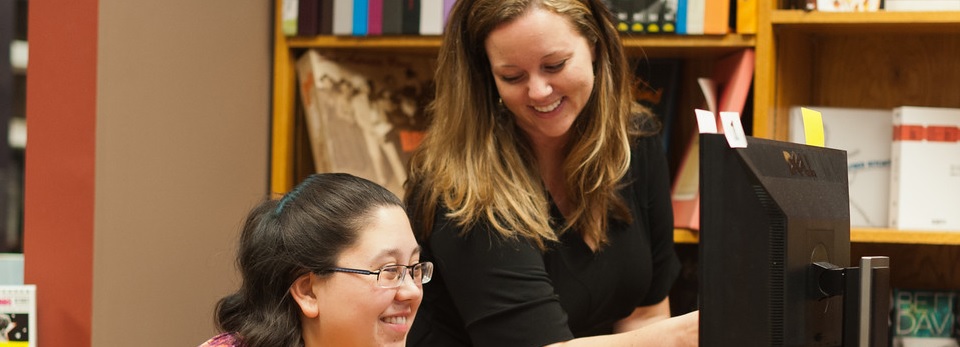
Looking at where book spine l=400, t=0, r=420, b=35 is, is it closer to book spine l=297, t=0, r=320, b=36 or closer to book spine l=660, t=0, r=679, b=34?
book spine l=297, t=0, r=320, b=36

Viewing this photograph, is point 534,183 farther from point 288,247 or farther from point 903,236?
point 903,236

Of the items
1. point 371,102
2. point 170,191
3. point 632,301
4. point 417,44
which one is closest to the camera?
point 632,301

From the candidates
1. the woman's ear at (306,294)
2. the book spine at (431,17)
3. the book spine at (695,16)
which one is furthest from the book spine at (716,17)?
the woman's ear at (306,294)

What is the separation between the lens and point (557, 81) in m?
1.55

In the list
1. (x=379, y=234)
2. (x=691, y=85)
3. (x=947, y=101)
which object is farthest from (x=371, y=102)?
(x=947, y=101)

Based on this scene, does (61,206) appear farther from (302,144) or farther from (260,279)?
(302,144)

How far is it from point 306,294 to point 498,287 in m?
0.31

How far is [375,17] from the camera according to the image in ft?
7.13

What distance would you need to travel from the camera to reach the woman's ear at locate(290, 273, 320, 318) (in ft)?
4.40

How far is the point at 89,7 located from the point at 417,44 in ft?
2.34

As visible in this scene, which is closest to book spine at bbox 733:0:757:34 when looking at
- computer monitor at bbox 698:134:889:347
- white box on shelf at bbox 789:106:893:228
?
white box on shelf at bbox 789:106:893:228

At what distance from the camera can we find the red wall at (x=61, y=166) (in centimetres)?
162

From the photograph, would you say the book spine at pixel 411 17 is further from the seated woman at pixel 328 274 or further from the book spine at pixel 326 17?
the seated woman at pixel 328 274

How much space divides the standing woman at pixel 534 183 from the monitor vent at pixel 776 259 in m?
0.48
